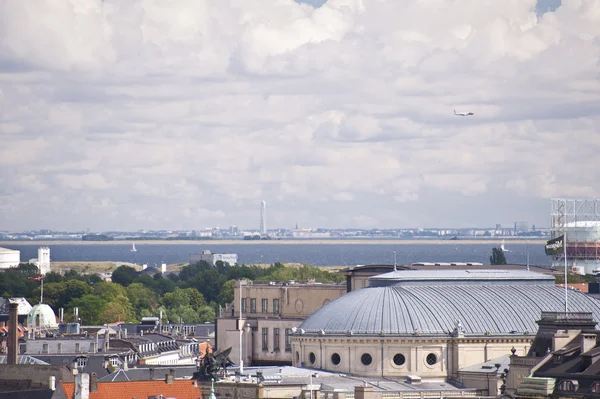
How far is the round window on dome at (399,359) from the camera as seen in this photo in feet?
395

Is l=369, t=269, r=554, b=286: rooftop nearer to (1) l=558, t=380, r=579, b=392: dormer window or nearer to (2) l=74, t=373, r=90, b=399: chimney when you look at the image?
(2) l=74, t=373, r=90, b=399: chimney

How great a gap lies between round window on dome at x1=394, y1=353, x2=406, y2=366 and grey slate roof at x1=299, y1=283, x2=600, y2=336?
4.31 ft

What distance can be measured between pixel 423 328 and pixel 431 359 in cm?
194

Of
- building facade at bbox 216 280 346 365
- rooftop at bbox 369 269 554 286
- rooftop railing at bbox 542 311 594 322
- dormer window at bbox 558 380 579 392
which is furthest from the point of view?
building facade at bbox 216 280 346 365

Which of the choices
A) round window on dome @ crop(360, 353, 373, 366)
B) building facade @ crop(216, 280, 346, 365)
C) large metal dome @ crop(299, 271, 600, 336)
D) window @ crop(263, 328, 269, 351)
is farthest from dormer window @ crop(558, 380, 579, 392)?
window @ crop(263, 328, 269, 351)

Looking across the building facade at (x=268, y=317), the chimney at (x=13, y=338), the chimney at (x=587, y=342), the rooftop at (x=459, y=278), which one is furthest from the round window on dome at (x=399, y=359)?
the chimney at (x=13, y=338)

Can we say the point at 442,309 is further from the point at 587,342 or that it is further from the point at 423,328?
the point at 587,342

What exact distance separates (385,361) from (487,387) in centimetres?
779

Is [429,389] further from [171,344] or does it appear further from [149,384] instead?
[171,344]

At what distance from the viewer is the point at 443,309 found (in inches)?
4892

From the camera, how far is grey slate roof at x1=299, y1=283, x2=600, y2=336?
4798 inches

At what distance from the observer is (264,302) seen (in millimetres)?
155875

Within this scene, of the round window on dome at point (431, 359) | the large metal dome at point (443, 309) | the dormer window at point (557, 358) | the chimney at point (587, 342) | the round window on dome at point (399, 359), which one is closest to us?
the dormer window at point (557, 358)

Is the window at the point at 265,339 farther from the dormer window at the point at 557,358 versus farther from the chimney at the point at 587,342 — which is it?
the dormer window at the point at 557,358
